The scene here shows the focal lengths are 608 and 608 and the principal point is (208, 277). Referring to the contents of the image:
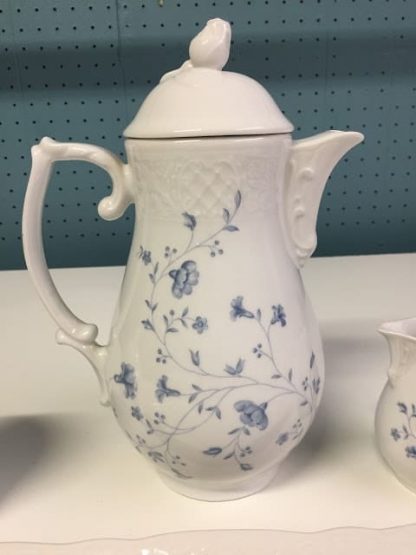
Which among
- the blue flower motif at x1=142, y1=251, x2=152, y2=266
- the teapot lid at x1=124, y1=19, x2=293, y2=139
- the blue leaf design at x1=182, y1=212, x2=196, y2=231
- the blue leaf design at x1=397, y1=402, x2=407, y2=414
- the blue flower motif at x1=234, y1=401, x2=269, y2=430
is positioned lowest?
the blue leaf design at x1=397, y1=402, x2=407, y2=414

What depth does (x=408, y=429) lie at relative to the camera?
0.42 meters

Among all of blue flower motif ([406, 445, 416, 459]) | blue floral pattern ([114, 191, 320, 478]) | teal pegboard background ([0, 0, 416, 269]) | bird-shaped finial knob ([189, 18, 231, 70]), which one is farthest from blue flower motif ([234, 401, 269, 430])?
teal pegboard background ([0, 0, 416, 269])

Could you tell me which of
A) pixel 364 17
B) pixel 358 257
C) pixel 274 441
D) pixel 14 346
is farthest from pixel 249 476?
pixel 364 17

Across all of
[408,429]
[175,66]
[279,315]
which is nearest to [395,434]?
[408,429]

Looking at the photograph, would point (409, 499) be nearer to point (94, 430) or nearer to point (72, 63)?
point (94, 430)

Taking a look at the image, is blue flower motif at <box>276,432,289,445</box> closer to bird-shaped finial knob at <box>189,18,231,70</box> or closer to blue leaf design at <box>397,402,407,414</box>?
blue leaf design at <box>397,402,407,414</box>

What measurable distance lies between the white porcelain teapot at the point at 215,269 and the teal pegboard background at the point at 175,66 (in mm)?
588

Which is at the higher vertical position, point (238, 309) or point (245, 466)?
point (238, 309)

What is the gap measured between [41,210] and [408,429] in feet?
0.99

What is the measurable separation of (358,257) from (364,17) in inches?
15.0

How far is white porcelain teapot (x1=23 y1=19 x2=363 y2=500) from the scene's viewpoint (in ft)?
1.27

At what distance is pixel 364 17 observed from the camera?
954 mm

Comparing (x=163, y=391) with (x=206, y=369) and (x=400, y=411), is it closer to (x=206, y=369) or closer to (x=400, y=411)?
(x=206, y=369)

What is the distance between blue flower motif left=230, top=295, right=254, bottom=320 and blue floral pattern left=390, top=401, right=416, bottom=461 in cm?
13
